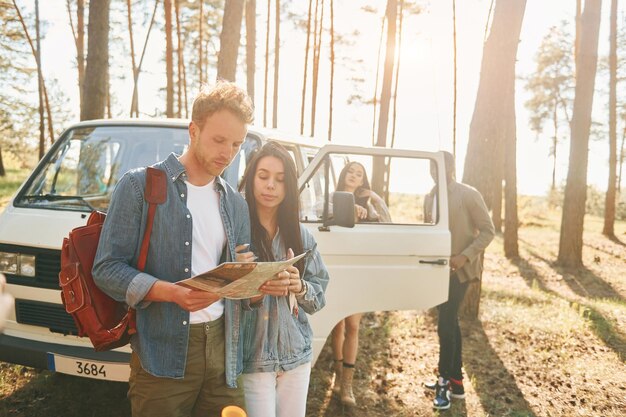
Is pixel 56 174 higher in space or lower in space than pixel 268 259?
higher

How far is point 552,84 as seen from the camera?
3133cm

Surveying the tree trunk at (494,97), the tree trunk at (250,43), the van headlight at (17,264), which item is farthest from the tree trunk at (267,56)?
the van headlight at (17,264)

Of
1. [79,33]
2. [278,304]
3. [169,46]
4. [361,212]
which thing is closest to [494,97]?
[361,212]

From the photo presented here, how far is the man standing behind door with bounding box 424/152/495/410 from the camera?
4.71 m

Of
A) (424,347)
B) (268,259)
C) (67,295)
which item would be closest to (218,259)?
(268,259)

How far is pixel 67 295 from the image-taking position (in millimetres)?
2059

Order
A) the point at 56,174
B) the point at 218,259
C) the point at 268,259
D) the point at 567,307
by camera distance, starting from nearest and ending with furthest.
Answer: the point at 218,259, the point at 268,259, the point at 56,174, the point at 567,307

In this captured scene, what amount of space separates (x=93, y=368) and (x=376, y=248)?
2176mm

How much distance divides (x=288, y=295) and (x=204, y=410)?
65 cm

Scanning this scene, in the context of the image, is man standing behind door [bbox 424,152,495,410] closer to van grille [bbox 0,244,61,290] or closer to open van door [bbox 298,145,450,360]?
open van door [bbox 298,145,450,360]

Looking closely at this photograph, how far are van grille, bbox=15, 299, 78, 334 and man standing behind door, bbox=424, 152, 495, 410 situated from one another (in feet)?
9.60

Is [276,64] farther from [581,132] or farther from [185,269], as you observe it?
[185,269]

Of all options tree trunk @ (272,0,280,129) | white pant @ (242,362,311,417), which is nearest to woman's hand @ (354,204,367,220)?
white pant @ (242,362,311,417)

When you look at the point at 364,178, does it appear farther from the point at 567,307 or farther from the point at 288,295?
the point at 567,307
